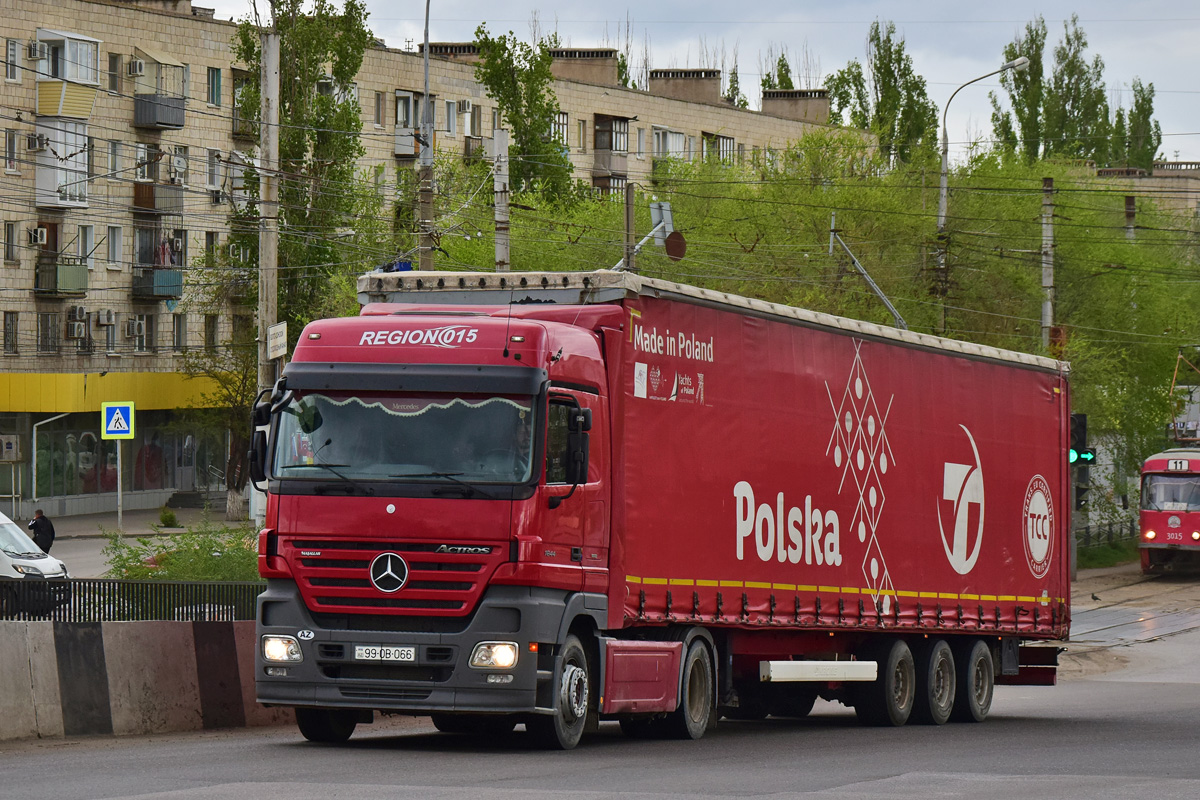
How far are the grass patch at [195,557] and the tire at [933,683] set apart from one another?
7.89 meters

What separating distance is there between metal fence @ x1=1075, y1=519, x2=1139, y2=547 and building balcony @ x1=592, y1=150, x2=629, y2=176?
98.5ft

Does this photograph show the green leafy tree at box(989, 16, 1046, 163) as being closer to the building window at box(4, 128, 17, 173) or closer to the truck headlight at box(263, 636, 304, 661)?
the building window at box(4, 128, 17, 173)

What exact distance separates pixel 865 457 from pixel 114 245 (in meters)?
48.8

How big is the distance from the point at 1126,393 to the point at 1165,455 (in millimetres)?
4656

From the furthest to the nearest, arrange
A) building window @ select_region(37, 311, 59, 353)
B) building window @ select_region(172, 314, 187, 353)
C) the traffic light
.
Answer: building window @ select_region(172, 314, 187, 353) < building window @ select_region(37, 311, 59, 353) < the traffic light

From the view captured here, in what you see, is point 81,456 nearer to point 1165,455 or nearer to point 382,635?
point 1165,455

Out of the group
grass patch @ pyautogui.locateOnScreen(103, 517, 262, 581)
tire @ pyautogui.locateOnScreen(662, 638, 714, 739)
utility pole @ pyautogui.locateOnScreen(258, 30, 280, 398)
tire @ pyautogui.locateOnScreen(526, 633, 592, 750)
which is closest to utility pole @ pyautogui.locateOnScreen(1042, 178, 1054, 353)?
utility pole @ pyautogui.locateOnScreen(258, 30, 280, 398)

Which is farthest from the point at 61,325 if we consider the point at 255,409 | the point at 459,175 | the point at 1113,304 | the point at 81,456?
the point at 255,409

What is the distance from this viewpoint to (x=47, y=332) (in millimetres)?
60781

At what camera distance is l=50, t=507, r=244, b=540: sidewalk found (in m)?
54.0

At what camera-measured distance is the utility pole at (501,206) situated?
3350 centimetres

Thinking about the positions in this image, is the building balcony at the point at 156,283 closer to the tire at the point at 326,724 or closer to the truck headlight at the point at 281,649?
the tire at the point at 326,724

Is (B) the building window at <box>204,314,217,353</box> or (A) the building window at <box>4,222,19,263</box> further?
(B) the building window at <box>204,314,217,353</box>

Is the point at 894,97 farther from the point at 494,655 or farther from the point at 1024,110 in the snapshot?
the point at 494,655
